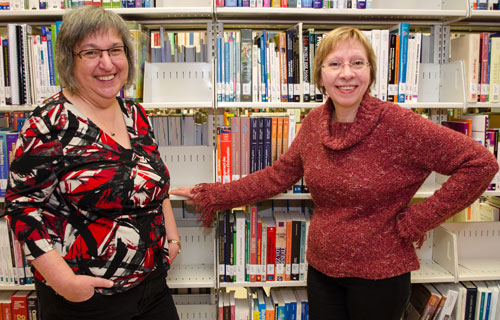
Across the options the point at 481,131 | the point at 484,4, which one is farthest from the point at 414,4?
the point at 481,131

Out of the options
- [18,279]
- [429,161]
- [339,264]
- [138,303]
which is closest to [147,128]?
[138,303]

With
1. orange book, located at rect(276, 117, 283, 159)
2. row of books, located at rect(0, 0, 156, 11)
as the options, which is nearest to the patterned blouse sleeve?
row of books, located at rect(0, 0, 156, 11)

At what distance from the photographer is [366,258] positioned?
1.33 metres

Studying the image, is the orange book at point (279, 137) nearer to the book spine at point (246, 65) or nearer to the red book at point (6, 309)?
the book spine at point (246, 65)

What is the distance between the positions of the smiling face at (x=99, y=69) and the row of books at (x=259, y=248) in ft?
3.07

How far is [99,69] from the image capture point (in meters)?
1.21

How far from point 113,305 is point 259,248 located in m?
0.87

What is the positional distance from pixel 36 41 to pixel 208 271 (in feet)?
4.61

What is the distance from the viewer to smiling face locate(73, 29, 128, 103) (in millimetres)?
1195

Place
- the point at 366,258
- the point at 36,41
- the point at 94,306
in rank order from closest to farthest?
the point at 94,306
the point at 366,258
the point at 36,41

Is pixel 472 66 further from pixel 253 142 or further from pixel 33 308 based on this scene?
pixel 33 308

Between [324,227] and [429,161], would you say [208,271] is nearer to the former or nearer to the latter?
[324,227]

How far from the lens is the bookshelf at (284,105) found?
5.99 ft

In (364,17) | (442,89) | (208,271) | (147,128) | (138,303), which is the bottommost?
(208,271)
